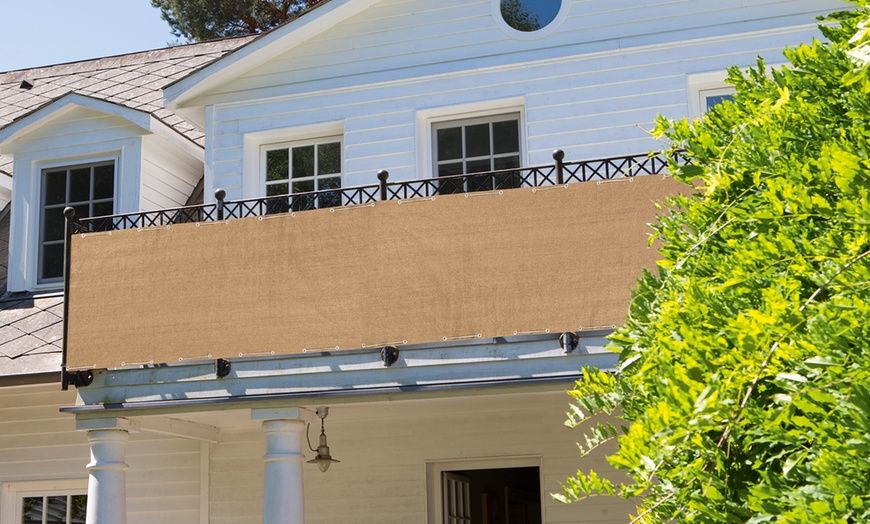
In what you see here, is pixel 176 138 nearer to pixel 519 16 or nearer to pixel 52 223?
pixel 52 223

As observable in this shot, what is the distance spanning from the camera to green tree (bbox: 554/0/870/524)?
7.80 ft

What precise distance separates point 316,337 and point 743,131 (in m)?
6.16

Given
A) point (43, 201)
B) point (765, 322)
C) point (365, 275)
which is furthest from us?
point (43, 201)

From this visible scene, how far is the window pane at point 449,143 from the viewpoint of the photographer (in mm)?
11391

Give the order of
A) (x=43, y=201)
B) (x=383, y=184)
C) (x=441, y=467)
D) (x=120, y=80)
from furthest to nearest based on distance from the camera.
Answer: (x=120, y=80) < (x=43, y=201) < (x=441, y=467) < (x=383, y=184)

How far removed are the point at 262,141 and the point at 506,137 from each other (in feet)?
8.66

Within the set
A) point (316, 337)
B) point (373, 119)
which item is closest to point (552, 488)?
point (316, 337)

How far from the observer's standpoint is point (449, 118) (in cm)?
1141

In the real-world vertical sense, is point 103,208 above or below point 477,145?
below

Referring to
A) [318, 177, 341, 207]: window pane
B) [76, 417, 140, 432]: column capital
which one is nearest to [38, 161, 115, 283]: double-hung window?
[318, 177, 341, 207]: window pane

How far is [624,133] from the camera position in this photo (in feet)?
35.2

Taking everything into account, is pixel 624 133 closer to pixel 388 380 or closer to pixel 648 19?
A: pixel 648 19

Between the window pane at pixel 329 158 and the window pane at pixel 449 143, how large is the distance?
1133mm

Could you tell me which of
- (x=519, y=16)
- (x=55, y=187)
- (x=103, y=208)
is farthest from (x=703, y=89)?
(x=55, y=187)
